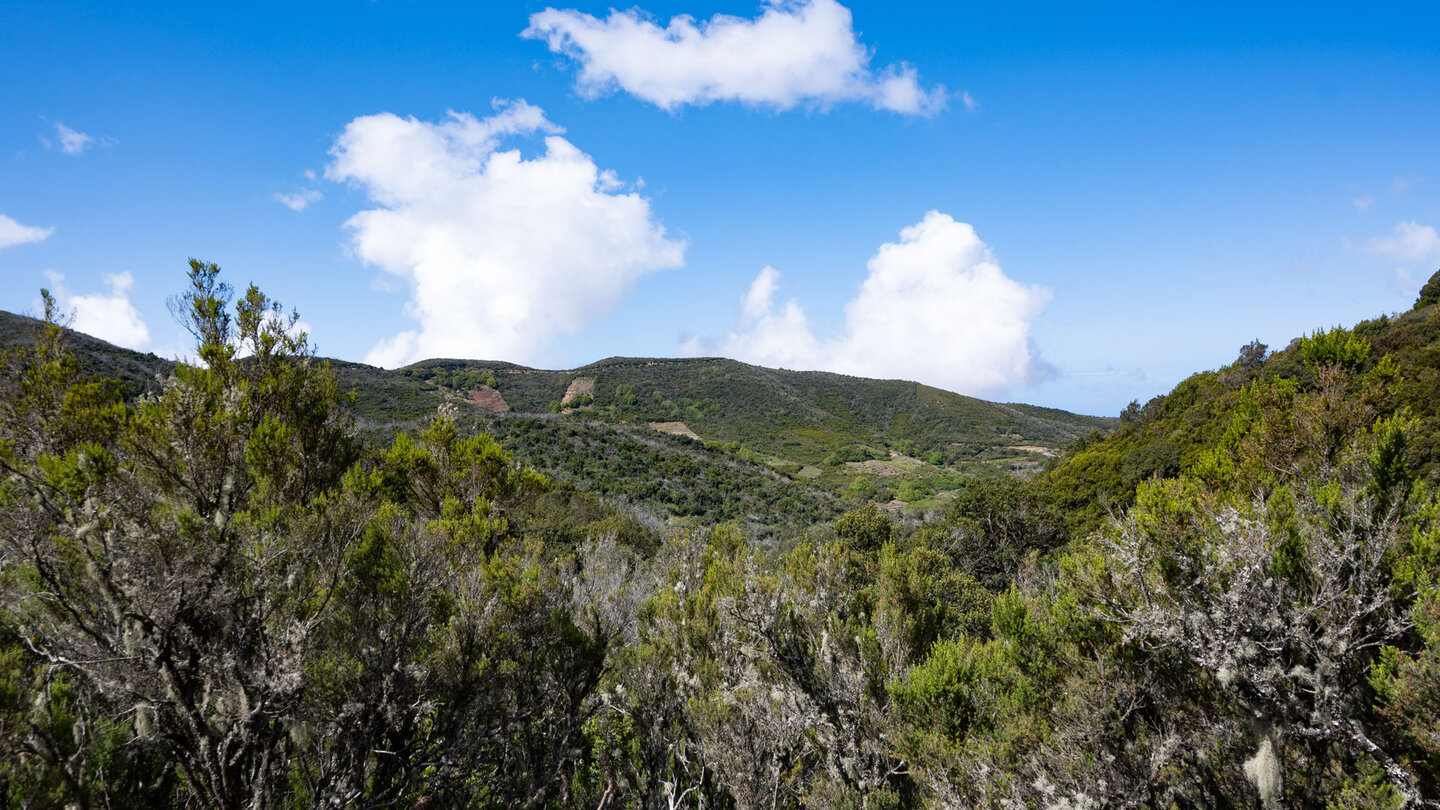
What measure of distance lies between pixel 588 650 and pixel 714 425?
69.5 m

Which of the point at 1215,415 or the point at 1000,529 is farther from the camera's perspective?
the point at 1215,415

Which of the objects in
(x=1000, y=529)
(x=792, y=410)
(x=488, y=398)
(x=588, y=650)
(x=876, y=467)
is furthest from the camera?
(x=792, y=410)

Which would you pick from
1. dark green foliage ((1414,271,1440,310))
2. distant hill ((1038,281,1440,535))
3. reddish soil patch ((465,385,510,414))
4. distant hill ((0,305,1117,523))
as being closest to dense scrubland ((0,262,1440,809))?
distant hill ((1038,281,1440,535))

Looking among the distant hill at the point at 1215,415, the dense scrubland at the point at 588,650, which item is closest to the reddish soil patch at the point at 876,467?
the distant hill at the point at 1215,415

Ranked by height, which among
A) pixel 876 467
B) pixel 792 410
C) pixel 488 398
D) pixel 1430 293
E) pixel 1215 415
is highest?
pixel 1430 293

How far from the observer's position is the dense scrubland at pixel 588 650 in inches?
179

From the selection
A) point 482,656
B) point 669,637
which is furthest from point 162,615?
point 669,637

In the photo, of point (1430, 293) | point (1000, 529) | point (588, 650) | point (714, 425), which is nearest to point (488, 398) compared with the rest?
point (714, 425)

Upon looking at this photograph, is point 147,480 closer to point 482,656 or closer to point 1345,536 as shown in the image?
point 482,656

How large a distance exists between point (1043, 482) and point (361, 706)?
106 ft

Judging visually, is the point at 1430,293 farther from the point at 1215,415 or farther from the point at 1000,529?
the point at 1000,529

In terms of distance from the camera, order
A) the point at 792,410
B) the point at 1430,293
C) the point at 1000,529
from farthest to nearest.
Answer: the point at 792,410 → the point at 1430,293 → the point at 1000,529

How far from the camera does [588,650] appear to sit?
8.12 m

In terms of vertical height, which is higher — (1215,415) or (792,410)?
(792,410)
